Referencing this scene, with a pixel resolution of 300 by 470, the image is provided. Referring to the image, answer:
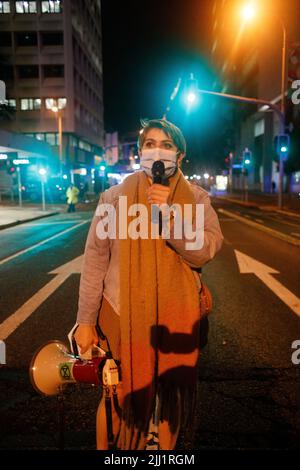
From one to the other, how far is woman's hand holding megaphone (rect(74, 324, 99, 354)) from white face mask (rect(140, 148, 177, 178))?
878 millimetres

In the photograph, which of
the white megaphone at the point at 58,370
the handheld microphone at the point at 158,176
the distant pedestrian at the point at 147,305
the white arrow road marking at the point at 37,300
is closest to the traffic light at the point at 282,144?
the white arrow road marking at the point at 37,300

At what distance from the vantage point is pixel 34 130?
5834cm

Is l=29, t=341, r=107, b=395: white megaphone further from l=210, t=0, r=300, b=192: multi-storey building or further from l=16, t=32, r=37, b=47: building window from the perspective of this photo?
l=16, t=32, r=37, b=47: building window

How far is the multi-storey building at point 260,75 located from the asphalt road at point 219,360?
4205 centimetres

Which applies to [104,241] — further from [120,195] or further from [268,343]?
[268,343]

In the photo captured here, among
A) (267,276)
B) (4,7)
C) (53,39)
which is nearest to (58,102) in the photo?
(53,39)

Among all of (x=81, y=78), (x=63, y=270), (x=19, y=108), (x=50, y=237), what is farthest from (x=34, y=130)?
(x=63, y=270)

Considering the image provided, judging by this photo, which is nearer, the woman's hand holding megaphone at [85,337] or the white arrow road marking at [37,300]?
the woman's hand holding megaphone at [85,337]

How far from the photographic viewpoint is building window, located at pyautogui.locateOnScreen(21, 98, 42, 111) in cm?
5850

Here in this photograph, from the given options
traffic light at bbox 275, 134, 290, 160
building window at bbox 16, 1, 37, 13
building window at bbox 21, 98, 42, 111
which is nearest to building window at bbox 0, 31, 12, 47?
building window at bbox 16, 1, 37, 13

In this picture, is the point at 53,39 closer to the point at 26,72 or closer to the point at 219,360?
the point at 26,72

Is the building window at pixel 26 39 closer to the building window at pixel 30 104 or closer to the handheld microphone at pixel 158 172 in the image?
the building window at pixel 30 104

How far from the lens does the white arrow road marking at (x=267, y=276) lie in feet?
21.3

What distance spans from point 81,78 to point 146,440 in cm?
6680
